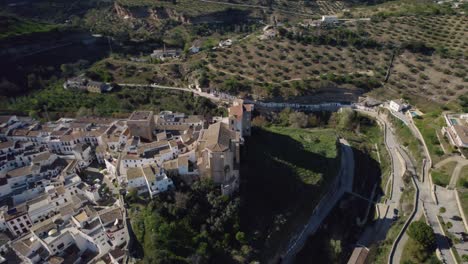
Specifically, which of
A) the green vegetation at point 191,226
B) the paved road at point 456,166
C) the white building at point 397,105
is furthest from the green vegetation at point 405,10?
the green vegetation at point 191,226

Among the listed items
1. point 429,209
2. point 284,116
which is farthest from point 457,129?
point 284,116

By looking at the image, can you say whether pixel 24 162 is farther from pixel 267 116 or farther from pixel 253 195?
pixel 267 116

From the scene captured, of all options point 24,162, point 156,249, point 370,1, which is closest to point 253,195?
point 156,249

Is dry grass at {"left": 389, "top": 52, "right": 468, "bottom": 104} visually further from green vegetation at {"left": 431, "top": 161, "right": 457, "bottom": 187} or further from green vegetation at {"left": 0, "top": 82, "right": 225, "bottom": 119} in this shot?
green vegetation at {"left": 0, "top": 82, "right": 225, "bottom": 119}

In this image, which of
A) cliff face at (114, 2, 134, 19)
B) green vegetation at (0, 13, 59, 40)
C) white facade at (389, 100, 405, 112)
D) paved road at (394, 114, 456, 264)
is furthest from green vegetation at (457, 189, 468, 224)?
cliff face at (114, 2, 134, 19)

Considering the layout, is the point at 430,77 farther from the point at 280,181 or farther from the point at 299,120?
the point at 280,181

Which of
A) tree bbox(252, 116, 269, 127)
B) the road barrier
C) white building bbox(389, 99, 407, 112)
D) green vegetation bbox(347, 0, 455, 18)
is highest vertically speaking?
green vegetation bbox(347, 0, 455, 18)
